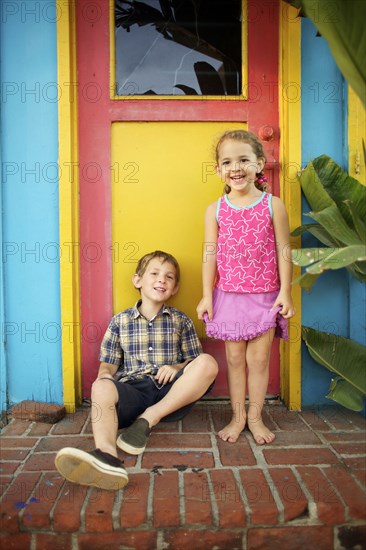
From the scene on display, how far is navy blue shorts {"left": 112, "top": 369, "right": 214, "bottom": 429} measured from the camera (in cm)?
226

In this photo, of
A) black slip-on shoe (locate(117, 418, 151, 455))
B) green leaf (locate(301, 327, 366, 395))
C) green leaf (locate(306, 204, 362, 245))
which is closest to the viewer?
green leaf (locate(306, 204, 362, 245))

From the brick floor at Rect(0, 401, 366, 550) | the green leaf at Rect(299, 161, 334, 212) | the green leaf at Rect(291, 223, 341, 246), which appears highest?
the green leaf at Rect(299, 161, 334, 212)

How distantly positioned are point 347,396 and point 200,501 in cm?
96

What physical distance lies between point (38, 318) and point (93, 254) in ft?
1.59

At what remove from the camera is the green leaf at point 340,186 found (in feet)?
7.25

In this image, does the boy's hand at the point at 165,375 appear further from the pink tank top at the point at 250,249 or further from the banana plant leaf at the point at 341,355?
the banana plant leaf at the point at 341,355

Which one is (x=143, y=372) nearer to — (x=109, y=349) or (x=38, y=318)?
(x=109, y=349)

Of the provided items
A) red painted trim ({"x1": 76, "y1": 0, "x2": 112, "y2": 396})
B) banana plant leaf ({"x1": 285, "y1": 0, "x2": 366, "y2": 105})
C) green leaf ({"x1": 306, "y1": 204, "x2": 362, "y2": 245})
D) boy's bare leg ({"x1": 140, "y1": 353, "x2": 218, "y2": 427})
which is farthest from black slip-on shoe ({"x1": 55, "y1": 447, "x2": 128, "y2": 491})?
banana plant leaf ({"x1": 285, "y1": 0, "x2": 366, "y2": 105})

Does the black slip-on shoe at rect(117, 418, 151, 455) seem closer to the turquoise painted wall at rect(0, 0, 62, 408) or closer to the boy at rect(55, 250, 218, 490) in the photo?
the boy at rect(55, 250, 218, 490)

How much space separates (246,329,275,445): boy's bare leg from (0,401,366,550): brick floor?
0.58ft

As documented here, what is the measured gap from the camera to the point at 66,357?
261cm

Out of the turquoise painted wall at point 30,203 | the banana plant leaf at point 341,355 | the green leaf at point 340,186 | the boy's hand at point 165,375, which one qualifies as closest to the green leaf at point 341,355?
the banana plant leaf at point 341,355

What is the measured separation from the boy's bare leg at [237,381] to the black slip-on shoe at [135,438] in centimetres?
41

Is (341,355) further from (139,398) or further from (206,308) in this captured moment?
(139,398)
